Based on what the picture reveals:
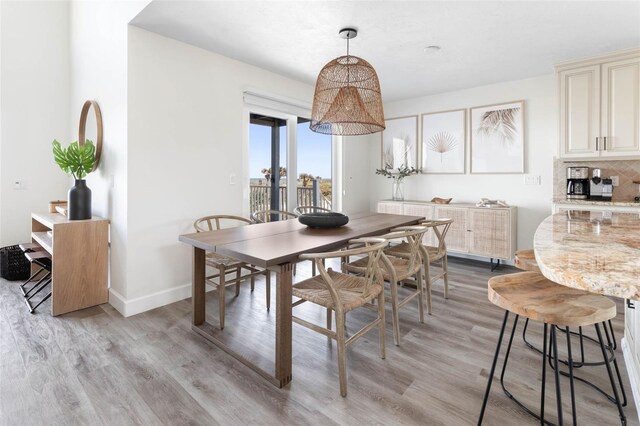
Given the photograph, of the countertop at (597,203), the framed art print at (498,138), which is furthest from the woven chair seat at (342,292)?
the framed art print at (498,138)

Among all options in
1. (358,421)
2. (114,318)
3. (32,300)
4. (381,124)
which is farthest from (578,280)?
(32,300)

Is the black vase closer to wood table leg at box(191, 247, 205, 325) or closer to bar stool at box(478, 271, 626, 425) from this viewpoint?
wood table leg at box(191, 247, 205, 325)

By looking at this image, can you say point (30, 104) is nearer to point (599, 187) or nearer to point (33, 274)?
point (33, 274)

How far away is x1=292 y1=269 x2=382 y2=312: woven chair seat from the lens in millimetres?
1884

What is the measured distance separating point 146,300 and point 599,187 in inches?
196

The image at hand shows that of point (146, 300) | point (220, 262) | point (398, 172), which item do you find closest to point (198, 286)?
point (220, 262)

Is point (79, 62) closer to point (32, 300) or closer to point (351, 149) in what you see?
point (32, 300)

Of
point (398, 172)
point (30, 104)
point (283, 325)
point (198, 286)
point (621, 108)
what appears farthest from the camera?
point (398, 172)

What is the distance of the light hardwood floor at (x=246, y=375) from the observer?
1617 mm

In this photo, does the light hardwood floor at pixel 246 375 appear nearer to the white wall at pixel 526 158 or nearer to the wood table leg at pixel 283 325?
the wood table leg at pixel 283 325

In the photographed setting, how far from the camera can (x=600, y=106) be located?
3449 mm

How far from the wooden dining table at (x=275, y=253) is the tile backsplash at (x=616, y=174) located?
2321 mm

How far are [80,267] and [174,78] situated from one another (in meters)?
1.89

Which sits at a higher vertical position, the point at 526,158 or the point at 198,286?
the point at 526,158
